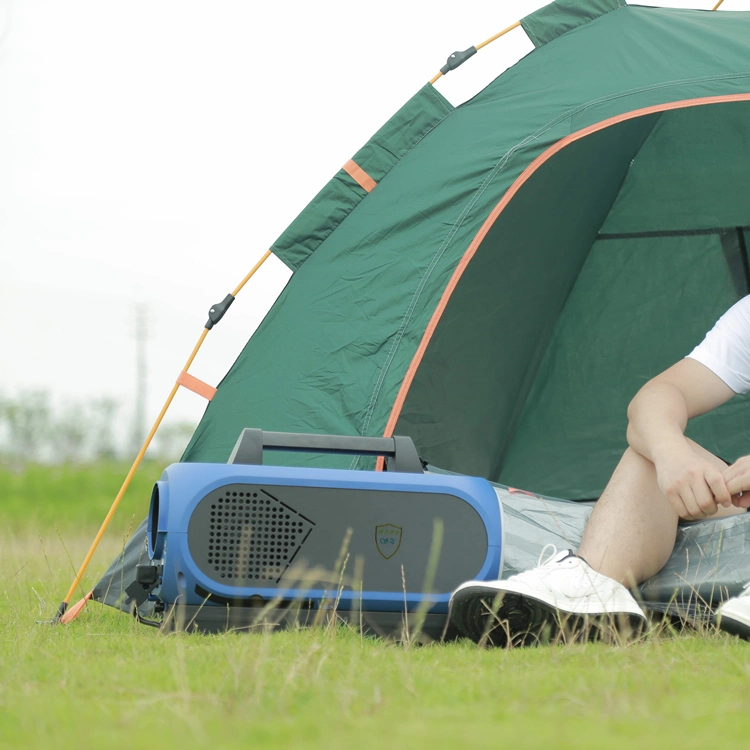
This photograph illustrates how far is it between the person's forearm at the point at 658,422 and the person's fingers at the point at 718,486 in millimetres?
68

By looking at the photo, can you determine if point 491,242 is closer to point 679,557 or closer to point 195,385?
point 195,385

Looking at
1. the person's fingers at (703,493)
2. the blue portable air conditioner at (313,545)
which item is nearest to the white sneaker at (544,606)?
the blue portable air conditioner at (313,545)

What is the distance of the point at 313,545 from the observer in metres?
1.50

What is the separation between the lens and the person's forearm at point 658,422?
157 cm

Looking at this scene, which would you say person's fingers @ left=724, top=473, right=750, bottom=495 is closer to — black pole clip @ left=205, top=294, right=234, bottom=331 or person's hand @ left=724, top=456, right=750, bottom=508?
person's hand @ left=724, top=456, right=750, bottom=508

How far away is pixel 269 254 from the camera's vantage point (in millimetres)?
2273

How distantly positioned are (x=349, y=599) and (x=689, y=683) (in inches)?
25.7

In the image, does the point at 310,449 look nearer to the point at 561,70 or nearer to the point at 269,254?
the point at 269,254

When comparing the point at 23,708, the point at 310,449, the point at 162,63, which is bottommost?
the point at 23,708

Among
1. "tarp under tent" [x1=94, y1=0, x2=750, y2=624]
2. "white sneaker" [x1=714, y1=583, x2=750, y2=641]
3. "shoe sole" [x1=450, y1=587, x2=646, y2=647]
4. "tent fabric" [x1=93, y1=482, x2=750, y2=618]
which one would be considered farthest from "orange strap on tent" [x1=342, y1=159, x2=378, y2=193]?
"white sneaker" [x1=714, y1=583, x2=750, y2=641]

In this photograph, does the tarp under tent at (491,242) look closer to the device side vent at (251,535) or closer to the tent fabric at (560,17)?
the tent fabric at (560,17)

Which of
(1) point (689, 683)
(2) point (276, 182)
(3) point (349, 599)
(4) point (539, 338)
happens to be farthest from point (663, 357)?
(2) point (276, 182)

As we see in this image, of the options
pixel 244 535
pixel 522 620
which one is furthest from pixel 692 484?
pixel 244 535

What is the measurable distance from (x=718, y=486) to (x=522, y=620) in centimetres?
40
